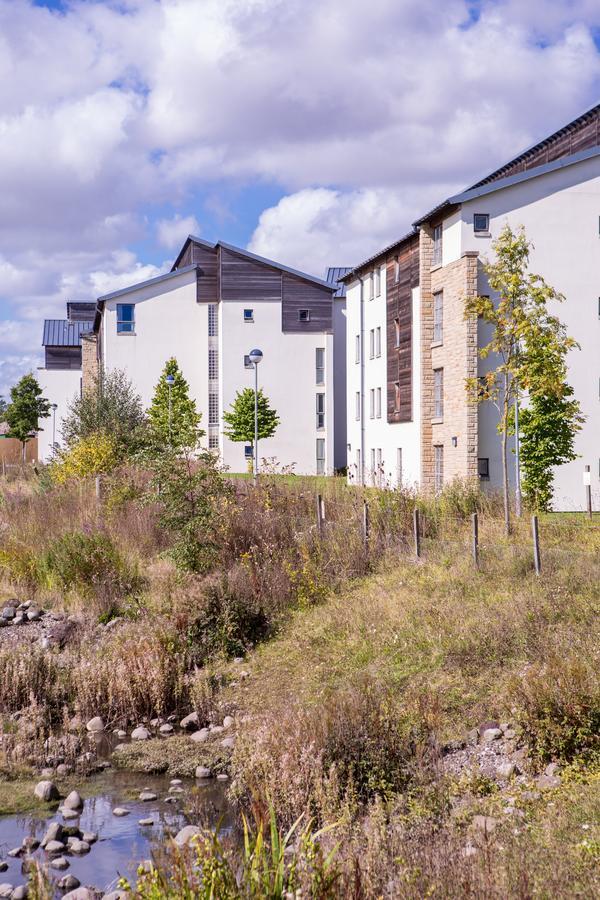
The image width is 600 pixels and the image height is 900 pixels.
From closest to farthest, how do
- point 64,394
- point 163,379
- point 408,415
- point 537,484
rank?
point 537,484
point 408,415
point 163,379
point 64,394

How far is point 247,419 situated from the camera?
4984 cm

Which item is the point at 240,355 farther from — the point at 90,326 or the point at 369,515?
the point at 369,515

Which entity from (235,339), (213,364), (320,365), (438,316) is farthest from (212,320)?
(438,316)

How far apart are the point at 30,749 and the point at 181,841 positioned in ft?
11.7

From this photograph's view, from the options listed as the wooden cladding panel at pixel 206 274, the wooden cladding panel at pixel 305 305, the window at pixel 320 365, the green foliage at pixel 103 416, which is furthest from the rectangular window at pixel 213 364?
the green foliage at pixel 103 416

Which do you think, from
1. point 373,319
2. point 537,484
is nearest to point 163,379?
point 373,319

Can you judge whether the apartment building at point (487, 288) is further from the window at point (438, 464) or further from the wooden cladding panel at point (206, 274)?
the wooden cladding panel at point (206, 274)

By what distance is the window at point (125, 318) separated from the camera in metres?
53.9

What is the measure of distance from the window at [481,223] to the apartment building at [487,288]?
0.11 feet

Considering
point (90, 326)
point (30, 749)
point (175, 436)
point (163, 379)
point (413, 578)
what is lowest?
point (30, 749)

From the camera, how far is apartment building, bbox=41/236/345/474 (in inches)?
2109

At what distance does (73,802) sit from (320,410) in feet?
153

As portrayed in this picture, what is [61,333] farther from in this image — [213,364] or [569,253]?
[569,253]

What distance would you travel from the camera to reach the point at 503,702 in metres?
9.86
